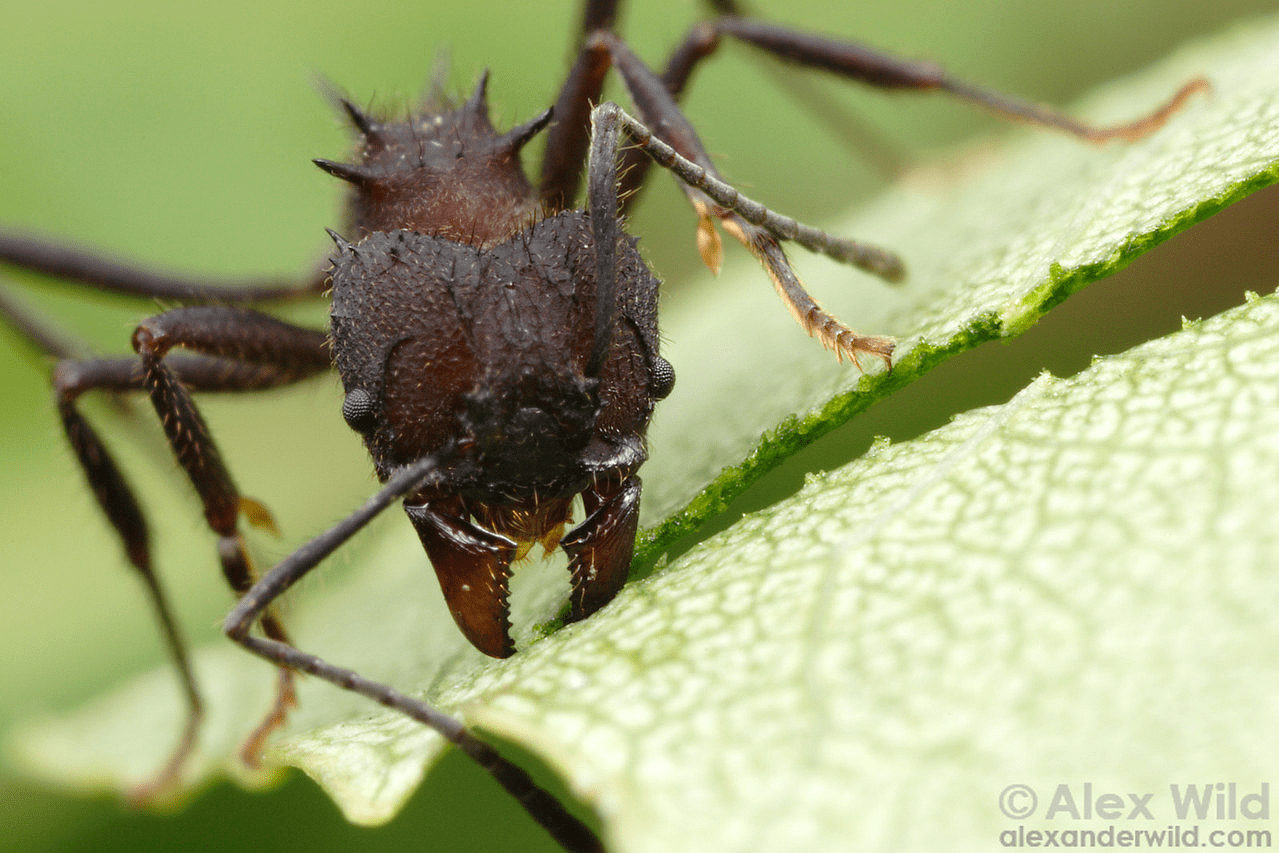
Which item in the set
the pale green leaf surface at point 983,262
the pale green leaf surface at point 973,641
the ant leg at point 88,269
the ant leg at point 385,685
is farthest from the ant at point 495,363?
the ant leg at point 88,269

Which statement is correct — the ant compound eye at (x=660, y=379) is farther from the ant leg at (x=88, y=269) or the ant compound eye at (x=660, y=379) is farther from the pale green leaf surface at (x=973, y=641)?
the ant leg at (x=88, y=269)

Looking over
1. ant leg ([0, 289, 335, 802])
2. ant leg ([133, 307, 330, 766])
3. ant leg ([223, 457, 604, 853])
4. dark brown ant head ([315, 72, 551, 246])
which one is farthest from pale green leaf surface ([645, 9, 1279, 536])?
ant leg ([0, 289, 335, 802])

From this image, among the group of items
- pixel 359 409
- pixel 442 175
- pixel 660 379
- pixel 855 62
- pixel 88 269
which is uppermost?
pixel 855 62

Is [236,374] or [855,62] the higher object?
[855,62]

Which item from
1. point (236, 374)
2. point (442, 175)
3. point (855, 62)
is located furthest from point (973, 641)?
point (236, 374)

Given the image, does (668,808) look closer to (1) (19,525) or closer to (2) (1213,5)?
(1) (19,525)

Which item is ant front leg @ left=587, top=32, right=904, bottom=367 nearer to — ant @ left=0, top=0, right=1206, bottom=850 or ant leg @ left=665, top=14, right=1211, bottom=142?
ant @ left=0, top=0, right=1206, bottom=850

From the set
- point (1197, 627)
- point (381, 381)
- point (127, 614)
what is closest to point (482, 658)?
point (381, 381)

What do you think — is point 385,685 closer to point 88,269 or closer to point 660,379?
point 660,379
